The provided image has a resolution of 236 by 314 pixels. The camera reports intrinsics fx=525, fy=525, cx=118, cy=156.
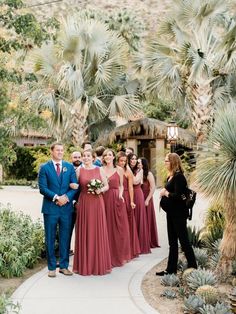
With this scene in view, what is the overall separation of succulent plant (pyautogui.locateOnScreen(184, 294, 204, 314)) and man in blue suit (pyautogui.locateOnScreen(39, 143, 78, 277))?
7.10ft

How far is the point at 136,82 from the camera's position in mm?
25719

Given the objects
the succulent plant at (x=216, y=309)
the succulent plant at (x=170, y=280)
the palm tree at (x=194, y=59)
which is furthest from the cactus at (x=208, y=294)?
the palm tree at (x=194, y=59)

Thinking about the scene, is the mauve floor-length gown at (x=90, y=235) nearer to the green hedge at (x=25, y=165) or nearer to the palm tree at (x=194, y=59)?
the palm tree at (x=194, y=59)

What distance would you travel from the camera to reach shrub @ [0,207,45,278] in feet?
24.4

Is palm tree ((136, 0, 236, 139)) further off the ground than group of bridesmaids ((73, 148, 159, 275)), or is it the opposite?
palm tree ((136, 0, 236, 139))

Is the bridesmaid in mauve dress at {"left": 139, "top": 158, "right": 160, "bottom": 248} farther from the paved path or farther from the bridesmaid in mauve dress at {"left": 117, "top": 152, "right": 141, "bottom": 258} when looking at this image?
the paved path

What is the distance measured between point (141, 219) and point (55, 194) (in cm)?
A: 245

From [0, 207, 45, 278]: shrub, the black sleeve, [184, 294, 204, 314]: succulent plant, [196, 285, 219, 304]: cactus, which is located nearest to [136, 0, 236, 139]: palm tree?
[0, 207, 45, 278]: shrub

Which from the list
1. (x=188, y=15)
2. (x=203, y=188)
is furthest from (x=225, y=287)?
(x=188, y=15)

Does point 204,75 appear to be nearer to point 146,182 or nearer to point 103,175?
point 146,182

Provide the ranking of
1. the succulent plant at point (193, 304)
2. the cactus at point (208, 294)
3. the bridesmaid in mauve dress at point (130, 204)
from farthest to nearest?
the bridesmaid in mauve dress at point (130, 204) < the cactus at point (208, 294) < the succulent plant at point (193, 304)

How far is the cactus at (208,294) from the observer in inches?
237

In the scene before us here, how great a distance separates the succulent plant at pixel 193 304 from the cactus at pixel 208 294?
0.64ft

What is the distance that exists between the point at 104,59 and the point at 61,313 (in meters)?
19.6
